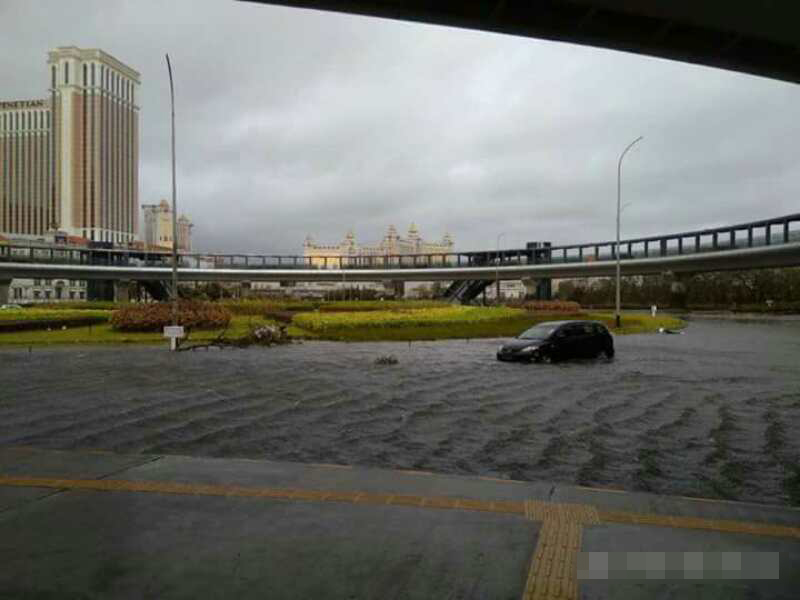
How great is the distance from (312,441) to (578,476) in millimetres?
3662

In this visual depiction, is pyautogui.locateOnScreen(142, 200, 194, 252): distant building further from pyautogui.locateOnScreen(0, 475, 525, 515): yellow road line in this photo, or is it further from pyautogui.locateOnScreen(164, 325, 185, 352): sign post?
pyautogui.locateOnScreen(0, 475, 525, 515): yellow road line

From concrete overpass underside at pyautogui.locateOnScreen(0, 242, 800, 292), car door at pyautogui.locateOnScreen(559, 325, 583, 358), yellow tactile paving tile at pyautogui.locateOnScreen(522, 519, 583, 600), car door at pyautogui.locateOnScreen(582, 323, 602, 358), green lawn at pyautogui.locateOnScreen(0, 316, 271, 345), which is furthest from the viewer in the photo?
concrete overpass underside at pyautogui.locateOnScreen(0, 242, 800, 292)

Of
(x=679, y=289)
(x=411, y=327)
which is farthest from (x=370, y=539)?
(x=679, y=289)

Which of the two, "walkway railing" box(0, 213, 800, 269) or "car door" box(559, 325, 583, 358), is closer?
"car door" box(559, 325, 583, 358)

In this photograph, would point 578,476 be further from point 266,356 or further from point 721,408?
point 266,356

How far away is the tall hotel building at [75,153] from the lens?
57.9 meters

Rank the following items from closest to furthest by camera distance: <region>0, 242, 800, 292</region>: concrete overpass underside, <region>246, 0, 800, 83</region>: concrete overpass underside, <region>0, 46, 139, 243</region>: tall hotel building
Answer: <region>246, 0, 800, 83</region>: concrete overpass underside
<region>0, 46, 139, 243</region>: tall hotel building
<region>0, 242, 800, 292</region>: concrete overpass underside

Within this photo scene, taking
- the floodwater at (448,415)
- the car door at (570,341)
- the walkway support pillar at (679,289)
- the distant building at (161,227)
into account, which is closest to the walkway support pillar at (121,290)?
the distant building at (161,227)

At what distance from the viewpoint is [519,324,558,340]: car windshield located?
2017 cm

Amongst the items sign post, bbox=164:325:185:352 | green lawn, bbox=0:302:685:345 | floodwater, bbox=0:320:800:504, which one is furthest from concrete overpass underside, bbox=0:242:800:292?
sign post, bbox=164:325:185:352

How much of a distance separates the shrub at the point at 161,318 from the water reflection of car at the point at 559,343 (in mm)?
17329

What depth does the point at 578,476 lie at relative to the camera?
692 centimetres

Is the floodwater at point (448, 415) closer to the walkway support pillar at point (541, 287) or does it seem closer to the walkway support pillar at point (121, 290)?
A: the walkway support pillar at point (541, 287)

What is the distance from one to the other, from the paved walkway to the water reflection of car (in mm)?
13491
